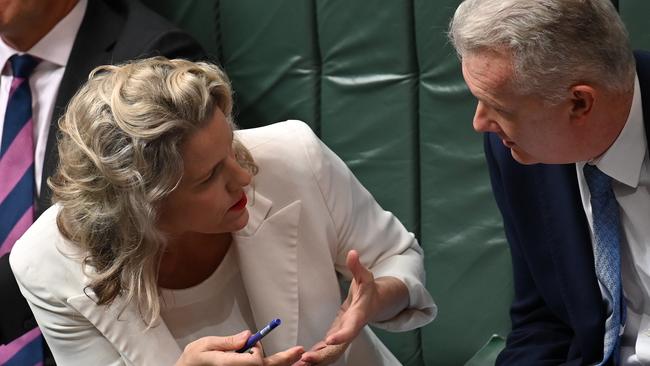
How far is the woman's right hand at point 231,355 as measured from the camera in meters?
1.85

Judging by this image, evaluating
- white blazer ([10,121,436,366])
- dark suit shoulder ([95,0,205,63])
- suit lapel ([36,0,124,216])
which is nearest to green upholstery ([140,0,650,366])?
dark suit shoulder ([95,0,205,63])

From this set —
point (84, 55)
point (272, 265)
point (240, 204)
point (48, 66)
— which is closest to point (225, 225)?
A: point (240, 204)

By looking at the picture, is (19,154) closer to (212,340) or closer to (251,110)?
(251,110)

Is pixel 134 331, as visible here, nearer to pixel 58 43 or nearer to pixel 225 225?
pixel 225 225

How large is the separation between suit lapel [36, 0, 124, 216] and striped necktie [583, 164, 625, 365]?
126 centimetres

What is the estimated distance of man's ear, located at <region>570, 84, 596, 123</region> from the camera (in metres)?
1.77

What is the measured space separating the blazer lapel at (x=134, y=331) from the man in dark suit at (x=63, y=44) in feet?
1.89

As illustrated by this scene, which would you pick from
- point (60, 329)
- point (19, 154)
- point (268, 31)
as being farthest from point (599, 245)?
point (19, 154)

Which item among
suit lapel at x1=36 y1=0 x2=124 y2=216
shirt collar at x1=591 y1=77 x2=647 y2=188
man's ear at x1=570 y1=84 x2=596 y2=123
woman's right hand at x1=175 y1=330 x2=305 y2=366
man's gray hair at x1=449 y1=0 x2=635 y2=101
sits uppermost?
man's gray hair at x1=449 y1=0 x2=635 y2=101

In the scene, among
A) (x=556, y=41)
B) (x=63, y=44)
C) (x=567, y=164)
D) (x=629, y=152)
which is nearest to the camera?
(x=556, y=41)

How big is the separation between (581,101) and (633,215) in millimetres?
238

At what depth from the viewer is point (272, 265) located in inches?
85.0

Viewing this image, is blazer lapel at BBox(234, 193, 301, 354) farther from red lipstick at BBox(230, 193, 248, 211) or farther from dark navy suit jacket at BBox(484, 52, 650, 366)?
dark navy suit jacket at BBox(484, 52, 650, 366)

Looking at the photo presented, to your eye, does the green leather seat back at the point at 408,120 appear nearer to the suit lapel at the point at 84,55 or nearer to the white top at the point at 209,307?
the suit lapel at the point at 84,55
